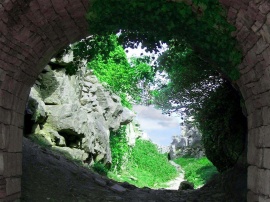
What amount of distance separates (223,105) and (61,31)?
4.91m

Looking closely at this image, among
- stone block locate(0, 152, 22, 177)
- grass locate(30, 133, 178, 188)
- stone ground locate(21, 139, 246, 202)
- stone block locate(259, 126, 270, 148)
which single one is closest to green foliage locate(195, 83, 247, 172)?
stone ground locate(21, 139, 246, 202)

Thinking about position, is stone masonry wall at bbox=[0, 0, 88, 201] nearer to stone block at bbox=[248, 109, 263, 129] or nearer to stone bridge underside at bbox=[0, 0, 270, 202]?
stone bridge underside at bbox=[0, 0, 270, 202]

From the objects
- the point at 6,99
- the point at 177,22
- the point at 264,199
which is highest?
the point at 177,22

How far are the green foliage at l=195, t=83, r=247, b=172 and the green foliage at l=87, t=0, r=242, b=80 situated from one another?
11.4 ft

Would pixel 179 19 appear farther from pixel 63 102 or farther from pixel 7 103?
pixel 63 102

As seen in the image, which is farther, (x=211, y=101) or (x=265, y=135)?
(x=211, y=101)

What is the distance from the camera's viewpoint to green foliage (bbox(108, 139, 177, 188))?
21203 millimetres

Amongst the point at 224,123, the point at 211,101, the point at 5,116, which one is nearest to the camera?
the point at 5,116

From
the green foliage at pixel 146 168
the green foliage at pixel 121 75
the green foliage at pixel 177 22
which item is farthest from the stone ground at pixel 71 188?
the green foliage at pixel 121 75

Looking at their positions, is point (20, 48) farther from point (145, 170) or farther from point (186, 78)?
point (145, 170)

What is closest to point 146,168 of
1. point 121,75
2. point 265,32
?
point 121,75

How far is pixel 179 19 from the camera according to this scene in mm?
5160

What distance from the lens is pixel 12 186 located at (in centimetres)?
581

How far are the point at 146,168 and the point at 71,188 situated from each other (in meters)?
17.2
